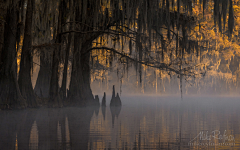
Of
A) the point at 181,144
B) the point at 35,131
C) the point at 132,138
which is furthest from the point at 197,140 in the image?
the point at 35,131

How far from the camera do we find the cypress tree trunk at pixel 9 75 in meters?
14.6

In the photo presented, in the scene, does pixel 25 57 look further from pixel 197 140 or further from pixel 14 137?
pixel 197 140

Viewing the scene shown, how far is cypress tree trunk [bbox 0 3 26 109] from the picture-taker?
48.0ft

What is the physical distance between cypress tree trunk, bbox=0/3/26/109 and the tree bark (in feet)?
2.58

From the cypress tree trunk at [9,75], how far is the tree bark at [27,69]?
0.79 meters

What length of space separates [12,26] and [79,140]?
1077 centimetres

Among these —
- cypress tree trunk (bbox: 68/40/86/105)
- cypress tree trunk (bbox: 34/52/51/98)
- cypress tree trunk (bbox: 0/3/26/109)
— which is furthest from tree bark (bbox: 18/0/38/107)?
cypress tree trunk (bbox: 34/52/51/98)

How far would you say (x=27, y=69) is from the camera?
16250mm

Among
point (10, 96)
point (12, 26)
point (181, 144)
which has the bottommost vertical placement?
point (181, 144)

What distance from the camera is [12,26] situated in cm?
1598

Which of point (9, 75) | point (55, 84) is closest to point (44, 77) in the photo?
point (55, 84)

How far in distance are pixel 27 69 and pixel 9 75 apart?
1455 mm

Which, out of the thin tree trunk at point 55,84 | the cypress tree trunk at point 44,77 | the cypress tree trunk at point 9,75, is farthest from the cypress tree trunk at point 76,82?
the cypress tree trunk at point 44,77

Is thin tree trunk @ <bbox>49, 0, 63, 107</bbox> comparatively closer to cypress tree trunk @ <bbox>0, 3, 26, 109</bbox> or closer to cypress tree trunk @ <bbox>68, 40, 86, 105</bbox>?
cypress tree trunk @ <bbox>68, 40, 86, 105</bbox>
